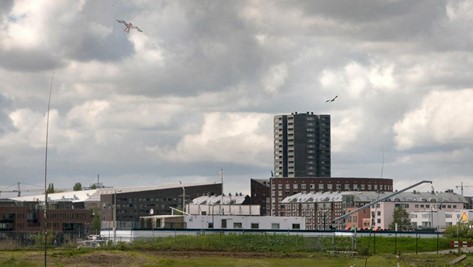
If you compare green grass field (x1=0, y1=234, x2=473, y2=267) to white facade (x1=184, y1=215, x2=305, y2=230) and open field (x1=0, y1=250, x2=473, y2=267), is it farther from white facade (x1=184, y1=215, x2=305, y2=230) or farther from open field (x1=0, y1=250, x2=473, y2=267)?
white facade (x1=184, y1=215, x2=305, y2=230)

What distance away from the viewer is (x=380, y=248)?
132 metres

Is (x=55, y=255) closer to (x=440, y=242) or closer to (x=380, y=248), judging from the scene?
(x=380, y=248)

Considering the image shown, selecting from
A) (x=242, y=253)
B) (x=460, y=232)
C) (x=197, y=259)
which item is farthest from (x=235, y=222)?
(x=197, y=259)

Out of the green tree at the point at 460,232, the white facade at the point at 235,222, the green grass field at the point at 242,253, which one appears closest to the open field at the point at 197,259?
the green grass field at the point at 242,253

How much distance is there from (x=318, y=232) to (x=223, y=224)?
33460mm

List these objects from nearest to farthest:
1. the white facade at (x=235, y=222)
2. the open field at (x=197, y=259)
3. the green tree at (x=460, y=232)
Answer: the open field at (x=197, y=259)
the green tree at (x=460, y=232)
the white facade at (x=235, y=222)

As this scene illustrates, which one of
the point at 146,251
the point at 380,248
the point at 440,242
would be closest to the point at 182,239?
the point at 146,251

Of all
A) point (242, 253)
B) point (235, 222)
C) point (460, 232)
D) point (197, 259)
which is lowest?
point (197, 259)

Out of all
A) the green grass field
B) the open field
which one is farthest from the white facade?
the open field

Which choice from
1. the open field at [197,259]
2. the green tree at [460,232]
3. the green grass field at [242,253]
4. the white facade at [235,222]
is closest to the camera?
the open field at [197,259]

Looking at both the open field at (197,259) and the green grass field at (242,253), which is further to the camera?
the green grass field at (242,253)

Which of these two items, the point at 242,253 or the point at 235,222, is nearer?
the point at 242,253

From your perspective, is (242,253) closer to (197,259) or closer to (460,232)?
(197,259)

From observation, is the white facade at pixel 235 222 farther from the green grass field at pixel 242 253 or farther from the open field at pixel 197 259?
the open field at pixel 197 259
